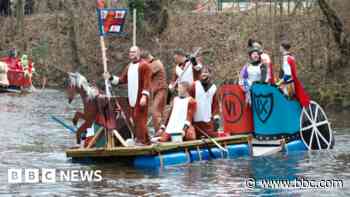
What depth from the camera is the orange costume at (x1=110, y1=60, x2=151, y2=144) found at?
60.7ft

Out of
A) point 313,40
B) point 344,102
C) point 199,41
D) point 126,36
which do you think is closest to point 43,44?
point 126,36

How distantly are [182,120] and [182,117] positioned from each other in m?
0.06

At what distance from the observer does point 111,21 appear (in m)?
17.9

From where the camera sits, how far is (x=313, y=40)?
115ft

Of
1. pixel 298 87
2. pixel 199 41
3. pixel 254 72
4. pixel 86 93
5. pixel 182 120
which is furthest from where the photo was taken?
pixel 199 41

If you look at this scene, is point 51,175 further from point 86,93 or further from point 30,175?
point 86,93

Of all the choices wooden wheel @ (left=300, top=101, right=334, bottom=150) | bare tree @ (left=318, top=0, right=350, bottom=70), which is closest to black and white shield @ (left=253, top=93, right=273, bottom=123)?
wooden wheel @ (left=300, top=101, right=334, bottom=150)

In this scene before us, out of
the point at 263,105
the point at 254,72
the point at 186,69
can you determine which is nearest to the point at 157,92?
the point at 186,69

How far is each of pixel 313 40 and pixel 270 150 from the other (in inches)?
595

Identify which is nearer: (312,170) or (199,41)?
(312,170)

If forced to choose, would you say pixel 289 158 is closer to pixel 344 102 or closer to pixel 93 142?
pixel 93 142

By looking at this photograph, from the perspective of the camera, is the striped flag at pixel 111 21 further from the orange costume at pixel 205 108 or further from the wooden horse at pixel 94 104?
the orange costume at pixel 205 108

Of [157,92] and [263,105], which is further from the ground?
[157,92]

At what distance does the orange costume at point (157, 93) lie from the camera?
2028 centimetres
